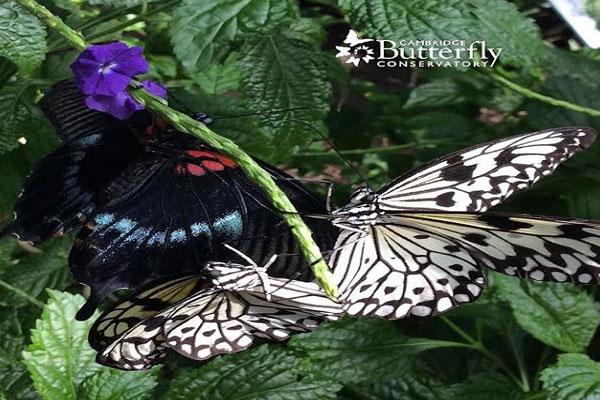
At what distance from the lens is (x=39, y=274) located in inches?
55.7

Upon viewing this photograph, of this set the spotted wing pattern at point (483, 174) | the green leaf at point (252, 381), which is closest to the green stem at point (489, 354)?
the green leaf at point (252, 381)

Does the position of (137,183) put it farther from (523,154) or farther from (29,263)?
(29,263)

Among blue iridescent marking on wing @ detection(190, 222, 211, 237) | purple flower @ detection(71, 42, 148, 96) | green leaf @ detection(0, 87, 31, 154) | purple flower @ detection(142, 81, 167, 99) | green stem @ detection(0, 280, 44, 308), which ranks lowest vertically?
green stem @ detection(0, 280, 44, 308)

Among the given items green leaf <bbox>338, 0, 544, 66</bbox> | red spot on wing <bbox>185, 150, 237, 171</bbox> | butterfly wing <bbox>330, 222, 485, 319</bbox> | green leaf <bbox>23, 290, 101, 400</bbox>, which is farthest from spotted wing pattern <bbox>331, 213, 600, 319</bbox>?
green leaf <bbox>23, 290, 101, 400</bbox>

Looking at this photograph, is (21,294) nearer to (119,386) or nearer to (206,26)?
(119,386)

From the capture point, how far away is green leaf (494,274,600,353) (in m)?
1.28

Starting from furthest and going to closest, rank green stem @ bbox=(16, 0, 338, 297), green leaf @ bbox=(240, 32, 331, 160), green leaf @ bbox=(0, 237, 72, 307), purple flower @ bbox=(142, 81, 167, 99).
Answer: green leaf @ bbox=(0, 237, 72, 307) < green leaf @ bbox=(240, 32, 331, 160) < purple flower @ bbox=(142, 81, 167, 99) < green stem @ bbox=(16, 0, 338, 297)

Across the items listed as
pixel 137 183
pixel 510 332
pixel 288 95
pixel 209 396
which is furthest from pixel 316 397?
pixel 137 183

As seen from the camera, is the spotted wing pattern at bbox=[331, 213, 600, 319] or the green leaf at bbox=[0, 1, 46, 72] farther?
the green leaf at bbox=[0, 1, 46, 72]

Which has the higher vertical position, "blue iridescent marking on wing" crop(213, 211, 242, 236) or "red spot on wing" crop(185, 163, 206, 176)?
"red spot on wing" crop(185, 163, 206, 176)

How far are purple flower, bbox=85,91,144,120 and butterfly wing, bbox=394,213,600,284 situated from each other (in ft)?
0.80

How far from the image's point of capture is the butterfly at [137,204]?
1.82 ft

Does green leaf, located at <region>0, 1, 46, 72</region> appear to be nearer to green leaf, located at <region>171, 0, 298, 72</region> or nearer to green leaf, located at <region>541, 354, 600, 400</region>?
green leaf, located at <region>171, 0, 298, 72</region>

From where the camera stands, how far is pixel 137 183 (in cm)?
57
